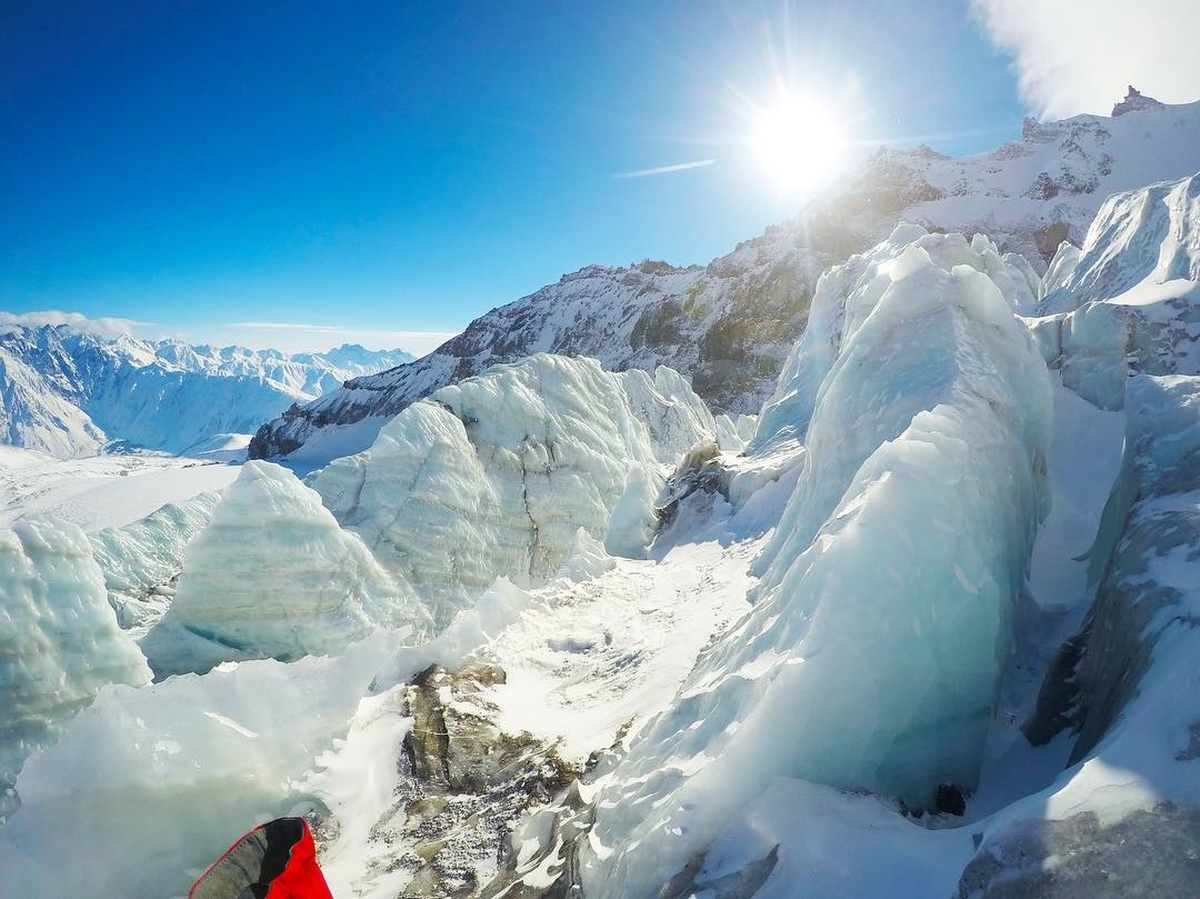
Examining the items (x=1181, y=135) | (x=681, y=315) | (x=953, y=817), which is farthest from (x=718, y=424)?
(x=1181, y=135)

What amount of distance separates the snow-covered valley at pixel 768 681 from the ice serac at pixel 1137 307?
0.10m

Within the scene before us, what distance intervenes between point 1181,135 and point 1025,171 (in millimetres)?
18520

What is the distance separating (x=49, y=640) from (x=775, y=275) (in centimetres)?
8203

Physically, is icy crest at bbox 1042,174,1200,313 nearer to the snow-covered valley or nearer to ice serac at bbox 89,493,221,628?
the snow-covered valley

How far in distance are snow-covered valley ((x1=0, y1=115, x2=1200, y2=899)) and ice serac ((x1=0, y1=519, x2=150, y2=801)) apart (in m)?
0.04

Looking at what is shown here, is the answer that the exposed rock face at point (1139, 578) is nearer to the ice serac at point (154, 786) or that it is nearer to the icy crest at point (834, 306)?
the ice serac at point (154, 786)

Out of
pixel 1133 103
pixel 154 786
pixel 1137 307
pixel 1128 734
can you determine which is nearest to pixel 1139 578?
pixel 1128 734

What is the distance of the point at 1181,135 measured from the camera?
268ft

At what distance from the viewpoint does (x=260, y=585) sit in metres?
14.1

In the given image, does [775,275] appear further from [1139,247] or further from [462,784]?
[462,784]

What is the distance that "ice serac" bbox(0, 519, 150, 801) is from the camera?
7.85 m

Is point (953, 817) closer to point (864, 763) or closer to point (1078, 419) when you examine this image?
point (864, 763)

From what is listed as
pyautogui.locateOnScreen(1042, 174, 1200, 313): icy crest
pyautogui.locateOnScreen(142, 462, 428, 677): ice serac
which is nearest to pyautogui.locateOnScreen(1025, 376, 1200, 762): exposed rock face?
pyautogui.locateOnScreen(1042, 174, 1200, 313): icy crest

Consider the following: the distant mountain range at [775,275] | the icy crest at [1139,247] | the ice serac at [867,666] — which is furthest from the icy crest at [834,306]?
the distant mountain range at [775,275]
